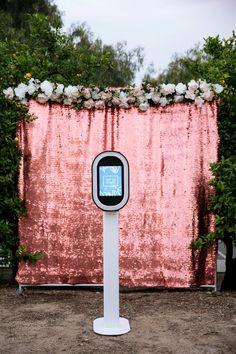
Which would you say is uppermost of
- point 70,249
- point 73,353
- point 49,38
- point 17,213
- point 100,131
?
point 49,38

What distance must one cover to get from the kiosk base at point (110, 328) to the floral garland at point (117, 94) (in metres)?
2.36

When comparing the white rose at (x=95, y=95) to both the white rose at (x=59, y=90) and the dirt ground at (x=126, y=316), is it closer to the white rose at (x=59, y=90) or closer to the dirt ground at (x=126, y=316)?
the white rose at (x=59, y=90)

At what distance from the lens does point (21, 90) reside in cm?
564

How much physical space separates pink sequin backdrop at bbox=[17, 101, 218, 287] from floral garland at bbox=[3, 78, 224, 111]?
9cm

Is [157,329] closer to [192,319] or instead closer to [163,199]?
[192,319]

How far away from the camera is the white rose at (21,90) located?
564 cm

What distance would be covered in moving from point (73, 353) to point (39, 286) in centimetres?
205

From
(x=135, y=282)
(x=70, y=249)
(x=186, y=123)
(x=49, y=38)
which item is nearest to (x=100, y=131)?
(x=186, y=123)

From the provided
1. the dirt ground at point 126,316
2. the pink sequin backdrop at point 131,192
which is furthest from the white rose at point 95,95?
the dirt ground at point 126,316

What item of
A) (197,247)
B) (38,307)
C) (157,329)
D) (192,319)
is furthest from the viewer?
(197,247)

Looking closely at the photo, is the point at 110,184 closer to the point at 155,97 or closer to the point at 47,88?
the point at 155,97

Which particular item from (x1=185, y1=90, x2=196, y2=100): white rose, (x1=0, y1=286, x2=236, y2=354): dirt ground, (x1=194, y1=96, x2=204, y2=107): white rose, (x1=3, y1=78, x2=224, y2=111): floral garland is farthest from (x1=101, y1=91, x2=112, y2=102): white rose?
(x1=0, y1=286, x2=236, y2=354): dirt ground

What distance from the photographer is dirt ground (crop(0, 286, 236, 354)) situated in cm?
398

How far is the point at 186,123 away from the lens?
5586mm
